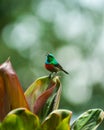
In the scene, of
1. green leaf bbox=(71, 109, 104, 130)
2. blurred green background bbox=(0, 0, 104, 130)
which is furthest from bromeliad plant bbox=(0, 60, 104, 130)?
blurred green background bbox=(0, 0, 104, 130)

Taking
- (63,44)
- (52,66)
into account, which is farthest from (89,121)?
(63,44)

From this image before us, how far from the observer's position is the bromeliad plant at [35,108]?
5.61ft

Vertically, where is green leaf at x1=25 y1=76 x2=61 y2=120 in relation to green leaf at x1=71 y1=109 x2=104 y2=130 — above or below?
above

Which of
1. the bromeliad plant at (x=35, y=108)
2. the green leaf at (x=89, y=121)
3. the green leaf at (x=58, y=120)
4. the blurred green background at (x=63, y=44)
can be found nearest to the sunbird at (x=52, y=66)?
the bromeliad plant at (x=35, y=108)

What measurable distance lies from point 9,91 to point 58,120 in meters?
0.19

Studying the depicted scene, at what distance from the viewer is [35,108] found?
6.13ft

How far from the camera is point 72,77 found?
1808cm

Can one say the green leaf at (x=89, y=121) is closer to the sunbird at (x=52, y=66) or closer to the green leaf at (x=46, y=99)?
the green leaf at (x=46, y=99)

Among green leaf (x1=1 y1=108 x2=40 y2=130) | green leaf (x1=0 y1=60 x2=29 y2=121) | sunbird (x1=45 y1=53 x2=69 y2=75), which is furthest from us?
sunbird (x1=45 y1=53 x2=69 y2=75)

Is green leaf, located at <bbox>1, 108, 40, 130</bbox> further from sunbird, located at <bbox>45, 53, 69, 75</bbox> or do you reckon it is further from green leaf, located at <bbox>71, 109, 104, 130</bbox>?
sunbird, located at <bbox>45, 53, 69, 75</bbox>

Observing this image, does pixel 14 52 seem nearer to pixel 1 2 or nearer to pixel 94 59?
pixel 1 2

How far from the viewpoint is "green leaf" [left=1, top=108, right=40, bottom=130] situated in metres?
1.68

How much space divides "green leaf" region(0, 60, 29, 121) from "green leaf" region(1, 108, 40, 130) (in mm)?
114

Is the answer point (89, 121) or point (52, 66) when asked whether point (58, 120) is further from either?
point (52, 66)
